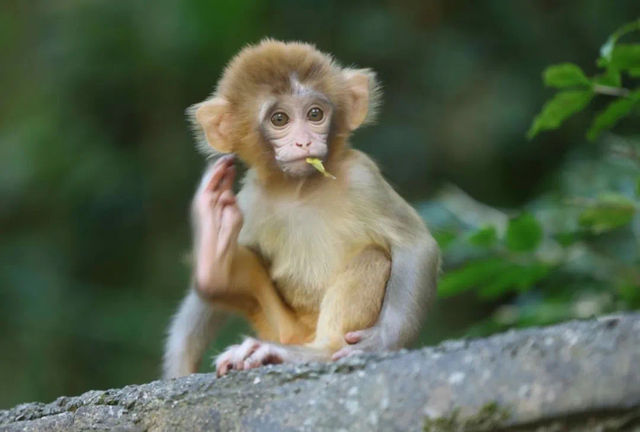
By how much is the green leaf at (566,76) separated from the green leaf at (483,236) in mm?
819

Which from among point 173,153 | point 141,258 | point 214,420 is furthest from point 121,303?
point 214,420

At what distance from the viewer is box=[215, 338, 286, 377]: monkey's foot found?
387 centimetres

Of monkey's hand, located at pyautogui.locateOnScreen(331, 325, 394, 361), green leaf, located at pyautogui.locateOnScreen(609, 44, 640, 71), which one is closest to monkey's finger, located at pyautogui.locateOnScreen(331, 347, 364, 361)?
monkey's hand, located at pyautogui.locateOnScreen(331, 325, 394, 361)

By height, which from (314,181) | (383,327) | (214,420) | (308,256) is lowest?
(214,420)

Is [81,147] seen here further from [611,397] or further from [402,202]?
[611,397]

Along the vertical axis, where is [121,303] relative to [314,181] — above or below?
above

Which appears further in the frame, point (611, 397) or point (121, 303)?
point (121, 303)

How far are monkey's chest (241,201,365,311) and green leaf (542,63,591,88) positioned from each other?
110 centimetres

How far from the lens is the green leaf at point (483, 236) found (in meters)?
5.22

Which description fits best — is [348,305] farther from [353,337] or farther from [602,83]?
[602,83]

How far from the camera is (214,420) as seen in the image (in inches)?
140

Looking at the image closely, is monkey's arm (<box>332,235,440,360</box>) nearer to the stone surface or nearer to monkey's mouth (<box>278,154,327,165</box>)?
monkey's mouth (<box>278,154,327,165</box>)

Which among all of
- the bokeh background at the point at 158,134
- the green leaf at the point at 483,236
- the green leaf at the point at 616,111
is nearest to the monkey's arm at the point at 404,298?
the green leaf at the point at 483,236

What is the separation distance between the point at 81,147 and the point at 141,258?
1435mm
